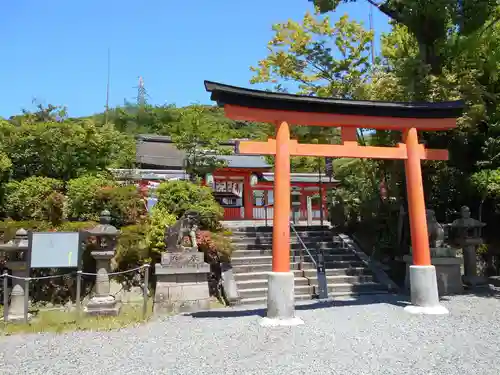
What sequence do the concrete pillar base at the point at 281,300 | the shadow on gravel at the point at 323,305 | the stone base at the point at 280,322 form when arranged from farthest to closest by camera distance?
the shadow on gravel at the point at 323,305 → the concrete pillar base at the point at 281,300 → the stone base at the point at 280,322

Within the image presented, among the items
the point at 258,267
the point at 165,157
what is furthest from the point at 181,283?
the point at 165,157

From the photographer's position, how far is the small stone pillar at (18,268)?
8055 millimetres

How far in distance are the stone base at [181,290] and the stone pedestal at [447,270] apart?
5.06 meters

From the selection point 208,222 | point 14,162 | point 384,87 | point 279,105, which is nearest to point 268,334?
point 279,105

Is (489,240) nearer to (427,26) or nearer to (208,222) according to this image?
(427,26)

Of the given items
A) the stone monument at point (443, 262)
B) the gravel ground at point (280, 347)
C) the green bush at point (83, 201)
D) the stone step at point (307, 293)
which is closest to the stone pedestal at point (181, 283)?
the gravel ground at point (280, 347)

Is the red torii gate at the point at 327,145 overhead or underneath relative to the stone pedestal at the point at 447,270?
overhead

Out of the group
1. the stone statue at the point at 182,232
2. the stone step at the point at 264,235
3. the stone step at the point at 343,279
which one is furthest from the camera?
the stone step at the point at 264,235

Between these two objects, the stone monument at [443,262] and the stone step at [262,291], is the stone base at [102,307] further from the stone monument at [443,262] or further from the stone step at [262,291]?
the stone monument at [443,262]

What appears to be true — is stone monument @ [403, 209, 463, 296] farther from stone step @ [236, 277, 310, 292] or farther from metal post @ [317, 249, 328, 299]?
stone step @ [236, 277, 310, 292]

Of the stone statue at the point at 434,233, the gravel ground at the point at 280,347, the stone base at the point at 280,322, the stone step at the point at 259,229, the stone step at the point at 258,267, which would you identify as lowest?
the gravel ground at the point at 280,347

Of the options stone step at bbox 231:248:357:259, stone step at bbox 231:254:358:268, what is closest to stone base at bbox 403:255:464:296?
stone step at bbox 231:254:358:268

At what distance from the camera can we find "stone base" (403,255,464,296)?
32.5ft

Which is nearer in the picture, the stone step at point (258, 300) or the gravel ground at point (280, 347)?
the gravel ground at point (280, 347)
